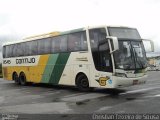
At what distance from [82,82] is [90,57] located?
5.13 ft

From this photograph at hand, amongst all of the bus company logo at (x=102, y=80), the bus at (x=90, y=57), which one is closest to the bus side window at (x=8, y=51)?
the bus at (x=90, y=57)

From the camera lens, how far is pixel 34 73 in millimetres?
21828

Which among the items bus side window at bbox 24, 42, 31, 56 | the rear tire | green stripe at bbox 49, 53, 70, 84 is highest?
bus side window at bbox 24, 42, 31, 56

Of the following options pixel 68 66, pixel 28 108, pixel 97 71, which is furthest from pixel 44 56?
pixel 28 108

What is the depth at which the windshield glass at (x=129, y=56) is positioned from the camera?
15.4 meters

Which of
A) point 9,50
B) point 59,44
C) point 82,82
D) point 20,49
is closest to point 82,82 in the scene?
point 82,82

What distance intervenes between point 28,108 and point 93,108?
7.99 ft

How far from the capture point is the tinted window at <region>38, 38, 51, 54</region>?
789 inches

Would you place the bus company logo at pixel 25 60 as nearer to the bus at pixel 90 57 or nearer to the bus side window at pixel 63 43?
the bus at pixel 90 57

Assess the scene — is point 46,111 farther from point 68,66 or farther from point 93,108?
point 68,66

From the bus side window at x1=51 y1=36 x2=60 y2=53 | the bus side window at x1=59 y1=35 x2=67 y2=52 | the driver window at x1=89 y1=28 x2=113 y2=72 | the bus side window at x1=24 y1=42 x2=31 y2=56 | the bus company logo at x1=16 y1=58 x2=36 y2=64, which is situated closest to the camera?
the driver window at x1=89 y1=28 x2=113 y2=72

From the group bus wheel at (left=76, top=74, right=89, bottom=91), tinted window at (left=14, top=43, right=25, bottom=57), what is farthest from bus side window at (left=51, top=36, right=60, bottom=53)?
tinted window at (left=14, top=43, right=25, bottom=57)

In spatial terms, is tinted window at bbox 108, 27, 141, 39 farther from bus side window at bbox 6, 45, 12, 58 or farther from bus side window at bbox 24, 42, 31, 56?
bus side window at bbox 6, 45, 12, 58

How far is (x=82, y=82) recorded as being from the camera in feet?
57.1
